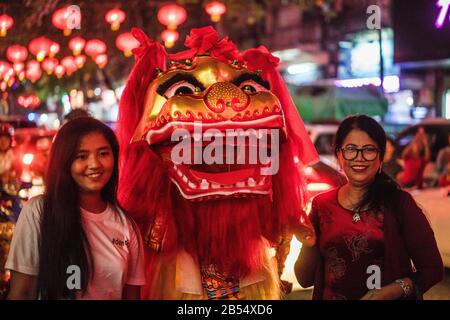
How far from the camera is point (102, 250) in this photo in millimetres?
2234

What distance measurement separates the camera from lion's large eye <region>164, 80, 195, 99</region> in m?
2.55

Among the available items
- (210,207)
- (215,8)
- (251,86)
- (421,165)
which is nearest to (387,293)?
(210,207)

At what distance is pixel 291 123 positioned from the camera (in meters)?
2.77

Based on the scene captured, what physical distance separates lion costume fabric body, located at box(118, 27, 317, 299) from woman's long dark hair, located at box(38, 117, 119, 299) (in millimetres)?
317

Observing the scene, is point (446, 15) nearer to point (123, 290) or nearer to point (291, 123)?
point (291, 123)

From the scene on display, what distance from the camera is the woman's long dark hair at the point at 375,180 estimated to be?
2385mm

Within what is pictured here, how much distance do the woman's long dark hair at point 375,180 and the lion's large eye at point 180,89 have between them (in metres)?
0.70

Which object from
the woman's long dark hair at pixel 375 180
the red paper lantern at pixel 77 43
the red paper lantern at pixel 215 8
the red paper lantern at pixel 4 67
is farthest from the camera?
the red paper lantern at pixel 4 67

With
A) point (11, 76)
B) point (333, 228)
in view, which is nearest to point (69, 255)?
point (333, 228)

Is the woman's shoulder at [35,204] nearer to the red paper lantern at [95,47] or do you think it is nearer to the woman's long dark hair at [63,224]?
the woman's long dark hair at [63,224]

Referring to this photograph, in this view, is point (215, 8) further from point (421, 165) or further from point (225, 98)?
point (225, 98)

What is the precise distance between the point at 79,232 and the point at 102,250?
0.39ft

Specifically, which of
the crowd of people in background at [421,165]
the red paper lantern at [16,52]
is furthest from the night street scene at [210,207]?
the red paper lantern at [16,52]

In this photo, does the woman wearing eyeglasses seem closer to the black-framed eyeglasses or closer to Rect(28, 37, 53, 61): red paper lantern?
the black-framed eyeglasses
